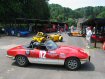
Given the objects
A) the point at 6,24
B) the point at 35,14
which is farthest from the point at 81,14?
the point at 6,24

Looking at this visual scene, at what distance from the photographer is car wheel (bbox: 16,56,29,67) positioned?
12.7 meters

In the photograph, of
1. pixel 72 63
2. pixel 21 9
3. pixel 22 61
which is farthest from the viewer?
pixel 21 9

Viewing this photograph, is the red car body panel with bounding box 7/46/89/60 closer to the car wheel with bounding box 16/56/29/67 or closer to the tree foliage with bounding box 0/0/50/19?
the car wheel with bounding box 16/56/29/67

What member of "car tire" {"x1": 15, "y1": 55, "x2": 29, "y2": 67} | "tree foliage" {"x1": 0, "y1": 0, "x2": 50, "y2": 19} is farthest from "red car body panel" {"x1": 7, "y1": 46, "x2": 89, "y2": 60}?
"tree foliage" {"x1": 0, "y1": 0, "x2": 50, "y2": 19}

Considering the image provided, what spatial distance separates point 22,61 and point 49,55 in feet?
4.88

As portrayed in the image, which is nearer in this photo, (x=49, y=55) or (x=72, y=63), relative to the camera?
(x=72, y=63)

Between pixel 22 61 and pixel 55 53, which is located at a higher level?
pixel 55 53

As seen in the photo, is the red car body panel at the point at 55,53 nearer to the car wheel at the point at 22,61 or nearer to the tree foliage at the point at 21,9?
the car wheel at the point at 22,61

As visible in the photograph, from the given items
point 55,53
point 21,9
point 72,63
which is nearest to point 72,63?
point 72,63

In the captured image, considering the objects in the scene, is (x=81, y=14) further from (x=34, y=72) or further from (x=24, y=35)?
(x=34, y=72)

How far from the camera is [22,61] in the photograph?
12703 millimetres

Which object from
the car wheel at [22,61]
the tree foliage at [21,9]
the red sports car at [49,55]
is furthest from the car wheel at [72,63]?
the tree foliage at [21,9]

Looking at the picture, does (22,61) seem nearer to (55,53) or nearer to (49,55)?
(49,55)

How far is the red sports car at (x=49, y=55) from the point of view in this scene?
39.4 feet
